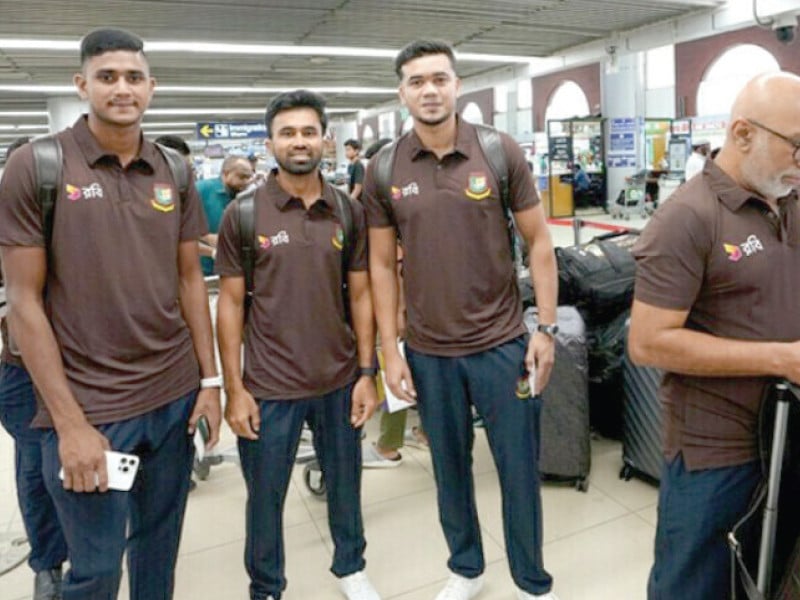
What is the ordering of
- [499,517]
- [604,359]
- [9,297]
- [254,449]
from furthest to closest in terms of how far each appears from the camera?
[604,359] < [499,517] < [254,449] < [9,297]

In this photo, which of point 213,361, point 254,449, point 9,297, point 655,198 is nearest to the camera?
point 9,297

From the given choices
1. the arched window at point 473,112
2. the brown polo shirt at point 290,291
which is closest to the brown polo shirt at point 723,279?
the brown polo shirt at point 290,291

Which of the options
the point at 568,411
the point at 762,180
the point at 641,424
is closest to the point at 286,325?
the point at 762,180

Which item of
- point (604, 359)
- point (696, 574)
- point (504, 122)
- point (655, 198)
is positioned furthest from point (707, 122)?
point (696, 574)

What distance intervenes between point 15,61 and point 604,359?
504 inches

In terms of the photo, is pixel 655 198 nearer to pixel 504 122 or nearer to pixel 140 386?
pixel 504 122

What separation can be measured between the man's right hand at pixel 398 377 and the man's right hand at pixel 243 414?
40 centimetres

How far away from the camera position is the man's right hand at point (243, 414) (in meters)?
1.88

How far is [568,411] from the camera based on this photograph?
287 centimetres

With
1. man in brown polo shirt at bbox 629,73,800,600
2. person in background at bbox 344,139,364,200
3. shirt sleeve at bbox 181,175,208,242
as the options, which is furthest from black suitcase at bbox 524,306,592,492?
person in background at bbox 344,139,364,200

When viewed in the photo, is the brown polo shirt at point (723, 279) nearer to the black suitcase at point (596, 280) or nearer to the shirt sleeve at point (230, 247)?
the shirt sleeve at point (230, 247)

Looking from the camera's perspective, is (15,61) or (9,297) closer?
(9,297)

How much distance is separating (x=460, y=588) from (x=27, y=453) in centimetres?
144

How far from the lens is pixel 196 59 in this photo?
12.7 meters
